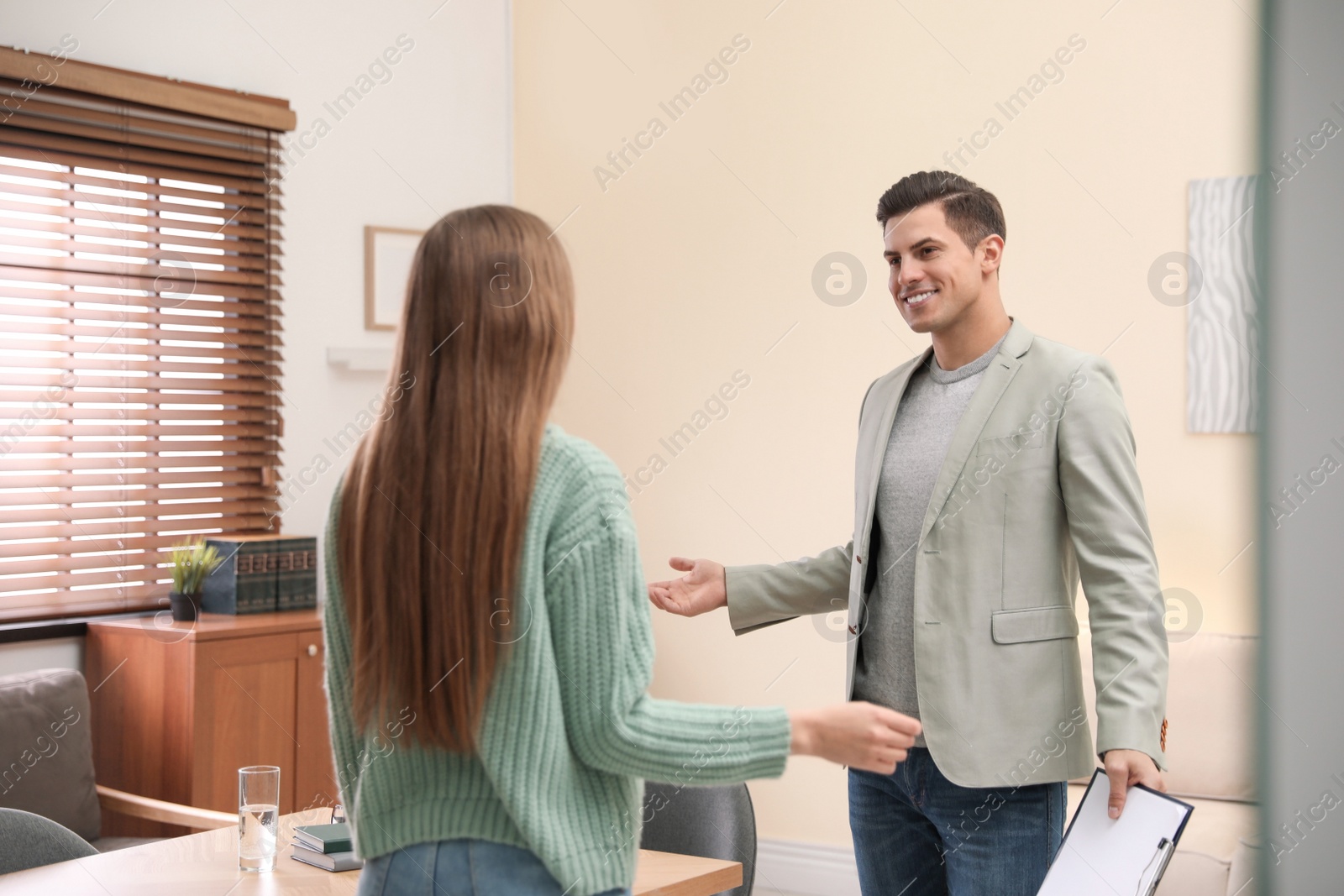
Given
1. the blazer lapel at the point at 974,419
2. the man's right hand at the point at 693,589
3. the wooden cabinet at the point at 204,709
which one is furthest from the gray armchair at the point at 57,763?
the blazer lapel at the point at 974,419

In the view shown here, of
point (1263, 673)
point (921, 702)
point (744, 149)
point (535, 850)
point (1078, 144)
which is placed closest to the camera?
point (1263, 673)

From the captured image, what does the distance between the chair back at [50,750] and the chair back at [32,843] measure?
34.8 inches

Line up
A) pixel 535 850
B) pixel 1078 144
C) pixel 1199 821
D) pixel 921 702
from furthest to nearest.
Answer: pixel 1078 144, pixel 1199 821, pixel 921 702, pixel 535 850

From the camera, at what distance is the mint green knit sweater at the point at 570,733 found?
109 centimetres

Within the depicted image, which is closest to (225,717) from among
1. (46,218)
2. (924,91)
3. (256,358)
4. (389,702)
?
(256,358)

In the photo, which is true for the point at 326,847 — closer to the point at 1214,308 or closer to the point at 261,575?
the point at 261,575

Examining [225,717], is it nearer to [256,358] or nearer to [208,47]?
[256,358]

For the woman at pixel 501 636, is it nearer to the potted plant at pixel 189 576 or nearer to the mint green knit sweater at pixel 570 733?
the mint green knit sweater at pixel 570 733

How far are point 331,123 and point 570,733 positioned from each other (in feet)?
11.3

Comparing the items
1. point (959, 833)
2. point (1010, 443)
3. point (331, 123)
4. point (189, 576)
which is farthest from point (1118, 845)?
point (331, 123)

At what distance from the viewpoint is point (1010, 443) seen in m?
1.72

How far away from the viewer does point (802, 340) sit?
13.0 feet

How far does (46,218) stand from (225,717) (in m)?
1.57

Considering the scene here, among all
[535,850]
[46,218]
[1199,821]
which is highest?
[46,218]
